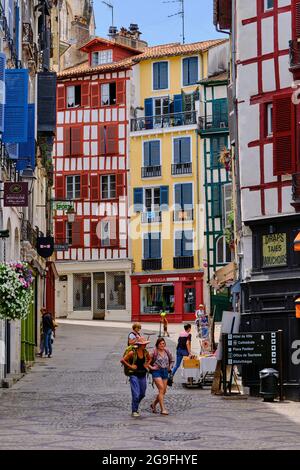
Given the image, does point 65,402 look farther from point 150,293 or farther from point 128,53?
point 128,53

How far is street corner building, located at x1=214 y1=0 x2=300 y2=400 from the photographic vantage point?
21094 mm

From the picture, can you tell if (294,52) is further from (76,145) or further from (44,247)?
(76,145)

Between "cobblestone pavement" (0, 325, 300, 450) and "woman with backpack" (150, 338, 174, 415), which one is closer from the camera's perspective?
"cobblestone pavement" (0, 325, 300, 450)

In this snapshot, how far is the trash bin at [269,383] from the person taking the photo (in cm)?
2022

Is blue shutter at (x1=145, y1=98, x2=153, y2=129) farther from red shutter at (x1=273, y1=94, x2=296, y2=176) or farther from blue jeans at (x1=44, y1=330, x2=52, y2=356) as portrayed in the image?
red shutter at (x1=273, y1=94, x2=296, y2=176)

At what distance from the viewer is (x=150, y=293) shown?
55.4 meters

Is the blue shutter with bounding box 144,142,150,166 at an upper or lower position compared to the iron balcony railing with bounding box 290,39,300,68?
upper

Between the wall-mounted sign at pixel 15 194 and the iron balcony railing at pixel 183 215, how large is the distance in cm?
3306

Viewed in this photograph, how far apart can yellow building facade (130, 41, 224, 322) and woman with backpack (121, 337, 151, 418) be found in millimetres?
36122

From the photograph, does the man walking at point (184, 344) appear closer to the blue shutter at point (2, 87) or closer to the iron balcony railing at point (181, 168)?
the blue shutter at point (2, 87)

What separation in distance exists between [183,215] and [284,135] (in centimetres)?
3269

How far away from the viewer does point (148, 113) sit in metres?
57.1

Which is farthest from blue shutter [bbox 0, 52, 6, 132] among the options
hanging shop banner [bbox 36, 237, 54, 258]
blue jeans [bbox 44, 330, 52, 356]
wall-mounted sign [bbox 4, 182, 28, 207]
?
blue jeans [bbox 44, 330, 52, 356]
